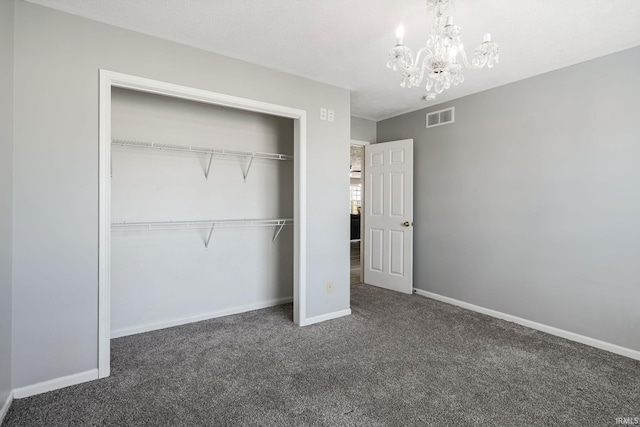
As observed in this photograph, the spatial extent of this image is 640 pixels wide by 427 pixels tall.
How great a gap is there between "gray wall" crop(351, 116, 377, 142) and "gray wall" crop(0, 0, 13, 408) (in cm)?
361

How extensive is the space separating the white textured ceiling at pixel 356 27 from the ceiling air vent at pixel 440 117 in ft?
2.82

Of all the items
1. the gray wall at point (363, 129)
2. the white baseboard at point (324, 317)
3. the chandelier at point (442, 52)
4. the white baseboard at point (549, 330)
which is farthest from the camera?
the gray wall at point (363, 129)

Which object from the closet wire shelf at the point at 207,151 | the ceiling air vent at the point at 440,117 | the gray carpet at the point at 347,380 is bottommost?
the gray carpet at the point at 347,380

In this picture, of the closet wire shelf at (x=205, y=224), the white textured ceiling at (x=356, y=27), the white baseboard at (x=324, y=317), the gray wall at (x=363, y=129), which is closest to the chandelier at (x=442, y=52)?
the white textured ceiling at (x=356, y=27)

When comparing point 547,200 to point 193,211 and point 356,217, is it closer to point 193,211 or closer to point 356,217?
point 193,211

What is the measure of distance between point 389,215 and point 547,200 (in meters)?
1.87

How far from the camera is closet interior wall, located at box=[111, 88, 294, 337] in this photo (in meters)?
2.88

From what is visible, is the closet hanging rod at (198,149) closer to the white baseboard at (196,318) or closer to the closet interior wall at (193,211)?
the closet interior wall at (193,211)

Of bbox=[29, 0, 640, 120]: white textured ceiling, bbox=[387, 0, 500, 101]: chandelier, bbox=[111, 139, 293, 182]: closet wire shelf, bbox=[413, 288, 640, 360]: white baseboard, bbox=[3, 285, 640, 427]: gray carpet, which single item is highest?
bbox=[29, 0, 640, 120]: white textured ceiling

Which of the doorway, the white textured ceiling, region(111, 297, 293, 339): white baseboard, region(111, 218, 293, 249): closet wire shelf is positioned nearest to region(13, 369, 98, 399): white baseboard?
region(111, 297, 293, 339): white baseboard

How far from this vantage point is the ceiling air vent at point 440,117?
12.6ft

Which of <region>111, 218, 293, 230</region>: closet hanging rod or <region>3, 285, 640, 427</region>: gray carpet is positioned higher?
<region>111, 218, 293, 230</region>: closet hanging rod

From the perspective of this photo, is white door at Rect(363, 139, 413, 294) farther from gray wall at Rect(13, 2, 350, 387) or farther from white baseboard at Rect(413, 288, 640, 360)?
gray wall at Rect(13, 2, 350, 387)

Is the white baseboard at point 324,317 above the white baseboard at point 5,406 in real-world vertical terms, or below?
above
